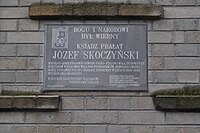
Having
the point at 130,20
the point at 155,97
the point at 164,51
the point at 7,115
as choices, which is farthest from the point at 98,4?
the point at 7,115

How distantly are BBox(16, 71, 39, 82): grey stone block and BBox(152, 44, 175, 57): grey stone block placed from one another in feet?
3.98

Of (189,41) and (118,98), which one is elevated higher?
(189,41)

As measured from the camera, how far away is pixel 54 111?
420 centimetres

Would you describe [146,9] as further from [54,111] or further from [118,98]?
[54,111]

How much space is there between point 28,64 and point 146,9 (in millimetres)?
1330

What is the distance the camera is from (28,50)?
14.3 ft

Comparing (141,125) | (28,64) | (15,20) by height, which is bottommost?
(141,125)

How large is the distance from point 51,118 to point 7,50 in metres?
0.84

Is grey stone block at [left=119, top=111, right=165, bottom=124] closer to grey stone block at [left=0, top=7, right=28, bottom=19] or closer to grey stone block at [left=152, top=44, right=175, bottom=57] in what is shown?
grey stone block at [left=152, top=44, right=175, bottom=57]

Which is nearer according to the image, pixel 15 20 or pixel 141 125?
pixel 141 125

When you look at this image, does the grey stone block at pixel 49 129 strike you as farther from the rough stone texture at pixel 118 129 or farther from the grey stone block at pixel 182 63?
the grey stone block at pixel 182 63

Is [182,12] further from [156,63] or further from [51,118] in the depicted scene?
[51,118]

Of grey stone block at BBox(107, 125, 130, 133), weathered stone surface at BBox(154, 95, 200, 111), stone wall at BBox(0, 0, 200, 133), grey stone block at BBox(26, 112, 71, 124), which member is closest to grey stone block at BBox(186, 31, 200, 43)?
stone wall at BBox(0, 0, 200, 133)

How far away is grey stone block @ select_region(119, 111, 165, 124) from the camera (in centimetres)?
416
